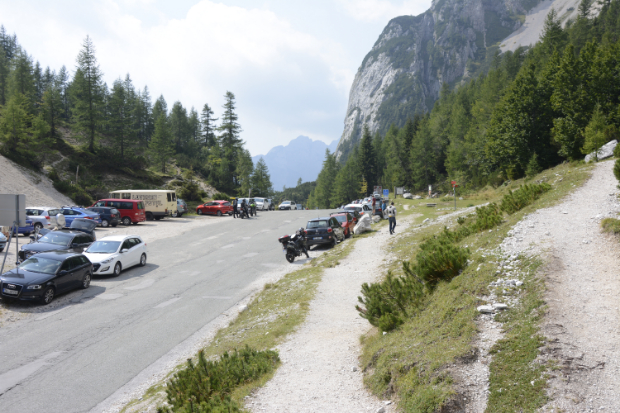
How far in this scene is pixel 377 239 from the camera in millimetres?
21281

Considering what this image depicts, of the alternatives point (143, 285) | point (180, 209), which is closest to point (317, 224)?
point (143, 285)

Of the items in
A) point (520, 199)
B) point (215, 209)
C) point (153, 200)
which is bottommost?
point (215, 209)

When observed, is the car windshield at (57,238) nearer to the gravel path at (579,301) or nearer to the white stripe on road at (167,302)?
the white stripe on road at (167,302)

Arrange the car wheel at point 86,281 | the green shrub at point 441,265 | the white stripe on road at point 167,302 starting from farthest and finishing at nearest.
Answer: the car wheel at point 86,281 → the white stripe on road at point 167,302 → the green shrub at point 441,265

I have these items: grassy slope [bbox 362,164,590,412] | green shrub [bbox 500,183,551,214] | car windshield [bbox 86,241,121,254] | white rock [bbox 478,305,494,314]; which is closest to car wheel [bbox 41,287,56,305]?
car windshield [bbox 86,241,121,254]

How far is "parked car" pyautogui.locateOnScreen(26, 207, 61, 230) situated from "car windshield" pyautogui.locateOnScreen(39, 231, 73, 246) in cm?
865

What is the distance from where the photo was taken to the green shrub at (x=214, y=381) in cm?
505

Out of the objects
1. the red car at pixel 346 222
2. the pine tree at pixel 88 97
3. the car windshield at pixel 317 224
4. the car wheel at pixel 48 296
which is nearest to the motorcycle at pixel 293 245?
the car windshield at pixel 317 224

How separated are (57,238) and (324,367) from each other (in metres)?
17.4

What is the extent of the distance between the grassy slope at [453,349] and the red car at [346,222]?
17.7 metres

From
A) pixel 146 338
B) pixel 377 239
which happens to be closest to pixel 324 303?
pixel 146 338

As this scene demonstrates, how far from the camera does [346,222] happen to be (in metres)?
25.9

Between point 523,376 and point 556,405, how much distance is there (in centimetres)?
48

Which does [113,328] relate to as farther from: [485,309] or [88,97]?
[88,97]
